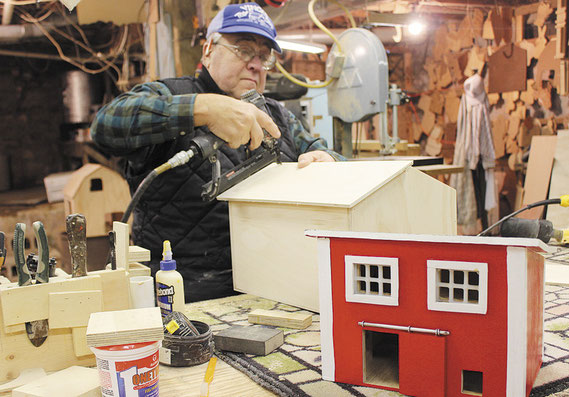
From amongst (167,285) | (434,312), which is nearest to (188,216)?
(167,285)

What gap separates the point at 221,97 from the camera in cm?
171

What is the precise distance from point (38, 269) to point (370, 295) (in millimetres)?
705

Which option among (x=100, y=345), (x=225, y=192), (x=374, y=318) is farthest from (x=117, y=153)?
(x=374, y=318)

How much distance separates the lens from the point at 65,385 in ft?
3.47

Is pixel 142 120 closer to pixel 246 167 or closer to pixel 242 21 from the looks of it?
pixel 246 167

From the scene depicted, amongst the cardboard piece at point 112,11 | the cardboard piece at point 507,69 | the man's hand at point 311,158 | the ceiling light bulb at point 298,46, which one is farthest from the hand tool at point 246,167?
the cardboard piece at point 507,69

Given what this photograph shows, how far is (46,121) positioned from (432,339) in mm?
7326

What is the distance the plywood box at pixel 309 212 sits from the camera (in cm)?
144

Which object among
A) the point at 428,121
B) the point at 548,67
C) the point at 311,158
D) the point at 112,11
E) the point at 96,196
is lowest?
the point at 96,196

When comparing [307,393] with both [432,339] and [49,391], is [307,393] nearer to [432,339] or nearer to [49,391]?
[432,339]

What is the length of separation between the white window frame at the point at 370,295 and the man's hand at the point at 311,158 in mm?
769

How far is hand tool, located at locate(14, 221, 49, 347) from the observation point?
3.57 ft

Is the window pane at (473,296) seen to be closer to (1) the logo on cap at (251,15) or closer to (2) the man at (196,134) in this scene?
(2) the man at (196,134)

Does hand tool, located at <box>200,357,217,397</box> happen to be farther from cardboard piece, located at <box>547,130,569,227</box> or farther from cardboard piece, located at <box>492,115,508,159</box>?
cardboard piece, located at <box>492,115,508,159</box>
